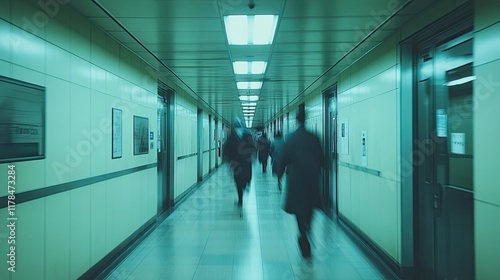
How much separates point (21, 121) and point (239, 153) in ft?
14.5

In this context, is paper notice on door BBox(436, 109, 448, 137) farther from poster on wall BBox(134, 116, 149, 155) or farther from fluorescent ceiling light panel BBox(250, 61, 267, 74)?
poster on wall BBox(134, 116, 149, 155)

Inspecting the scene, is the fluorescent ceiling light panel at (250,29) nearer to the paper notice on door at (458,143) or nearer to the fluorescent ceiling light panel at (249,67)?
the fluorescent ceiling light panel at (249,67)

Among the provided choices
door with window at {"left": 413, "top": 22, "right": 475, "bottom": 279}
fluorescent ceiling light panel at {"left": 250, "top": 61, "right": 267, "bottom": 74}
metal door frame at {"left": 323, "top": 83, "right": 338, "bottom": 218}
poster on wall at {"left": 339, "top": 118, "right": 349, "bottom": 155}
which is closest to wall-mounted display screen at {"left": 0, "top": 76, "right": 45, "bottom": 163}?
door with window at {"left": 413, "top": 22, "right": 475, "bottom": 279}

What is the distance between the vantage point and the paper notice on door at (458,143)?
2.89 metres

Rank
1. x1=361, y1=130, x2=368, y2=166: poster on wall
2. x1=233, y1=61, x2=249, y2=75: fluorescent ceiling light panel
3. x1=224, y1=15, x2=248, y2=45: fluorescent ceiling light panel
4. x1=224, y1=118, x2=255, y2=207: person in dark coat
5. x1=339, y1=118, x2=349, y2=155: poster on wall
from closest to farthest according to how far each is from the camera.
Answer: x1=224, y1=15, x2=248, y2=45: fluorescent ceiling light panel → x1=361, y1=130, x2=368, y2=166: poster on wall → x1=233, y1=61, x2=249, y2=75: fluorescent ceiling light panel → x1=339, y1=118, x2=349, y2=155: poster on wall → x1=224, y1=118, x2=255, y2=207: person in dark coat

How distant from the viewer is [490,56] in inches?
93.8

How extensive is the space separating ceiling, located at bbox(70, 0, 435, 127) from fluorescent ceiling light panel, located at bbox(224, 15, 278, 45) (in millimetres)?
89

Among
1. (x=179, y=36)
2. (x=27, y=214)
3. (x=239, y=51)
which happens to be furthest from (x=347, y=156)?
(x=27, y=214)

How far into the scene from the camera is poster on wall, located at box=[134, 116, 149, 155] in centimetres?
518

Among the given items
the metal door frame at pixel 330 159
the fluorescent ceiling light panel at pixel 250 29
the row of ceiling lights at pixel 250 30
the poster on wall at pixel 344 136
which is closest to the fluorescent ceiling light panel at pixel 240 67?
the row of ceiling lights at pixel 250 30

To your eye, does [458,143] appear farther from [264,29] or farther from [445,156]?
[264,29]

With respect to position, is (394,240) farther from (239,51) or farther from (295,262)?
(239,51)

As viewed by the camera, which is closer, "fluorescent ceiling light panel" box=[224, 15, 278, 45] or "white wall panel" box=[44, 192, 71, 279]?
"white wall panel" box=[44, 192, 71, 279]

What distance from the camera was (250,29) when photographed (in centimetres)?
407
